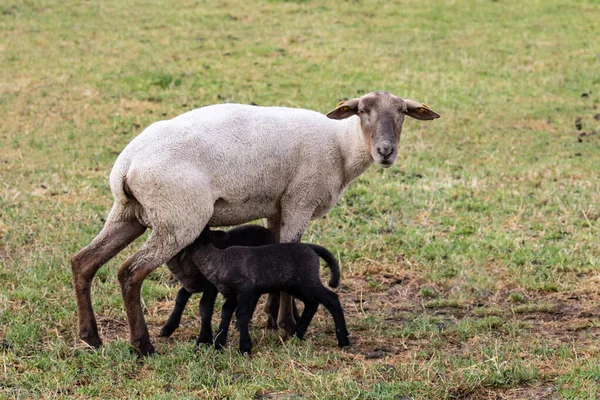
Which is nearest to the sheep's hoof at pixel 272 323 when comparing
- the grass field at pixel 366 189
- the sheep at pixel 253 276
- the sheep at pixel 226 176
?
the sheep at pixel 226 176

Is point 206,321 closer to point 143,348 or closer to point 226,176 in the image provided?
point 143,348

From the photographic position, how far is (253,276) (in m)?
6.83

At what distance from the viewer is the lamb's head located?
738 centimetres

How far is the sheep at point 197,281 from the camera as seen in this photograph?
6.99 metres

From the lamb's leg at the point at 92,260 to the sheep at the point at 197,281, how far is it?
507 millimetres

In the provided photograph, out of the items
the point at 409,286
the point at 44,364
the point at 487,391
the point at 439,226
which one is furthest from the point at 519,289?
the point at 44,364

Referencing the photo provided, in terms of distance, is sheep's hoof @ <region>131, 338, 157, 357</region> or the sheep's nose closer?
sheep's hoof @ <region>131, 338, 157, 357</region>

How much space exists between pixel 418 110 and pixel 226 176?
6.63ft

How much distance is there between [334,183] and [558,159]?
6.62 meters

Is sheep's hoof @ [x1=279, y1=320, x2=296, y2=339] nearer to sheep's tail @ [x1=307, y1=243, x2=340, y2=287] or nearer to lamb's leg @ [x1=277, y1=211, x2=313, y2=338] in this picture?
lamb's leg @ [x1=277, y1=211, x2=313, y2=338]

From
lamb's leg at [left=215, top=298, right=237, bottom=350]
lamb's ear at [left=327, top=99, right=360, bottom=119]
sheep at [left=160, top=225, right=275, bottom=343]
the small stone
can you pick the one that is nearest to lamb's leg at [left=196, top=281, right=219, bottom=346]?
sheep at [left=160, top=225, right=275, bottom=343]

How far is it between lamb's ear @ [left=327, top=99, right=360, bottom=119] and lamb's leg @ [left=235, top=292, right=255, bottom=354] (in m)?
1.92

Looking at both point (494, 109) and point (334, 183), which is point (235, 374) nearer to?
point (334, 183)

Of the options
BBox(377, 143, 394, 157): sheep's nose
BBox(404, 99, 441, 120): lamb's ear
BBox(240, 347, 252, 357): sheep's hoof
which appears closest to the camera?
BBox(240, 347, 252, 357): sheep's hoof
